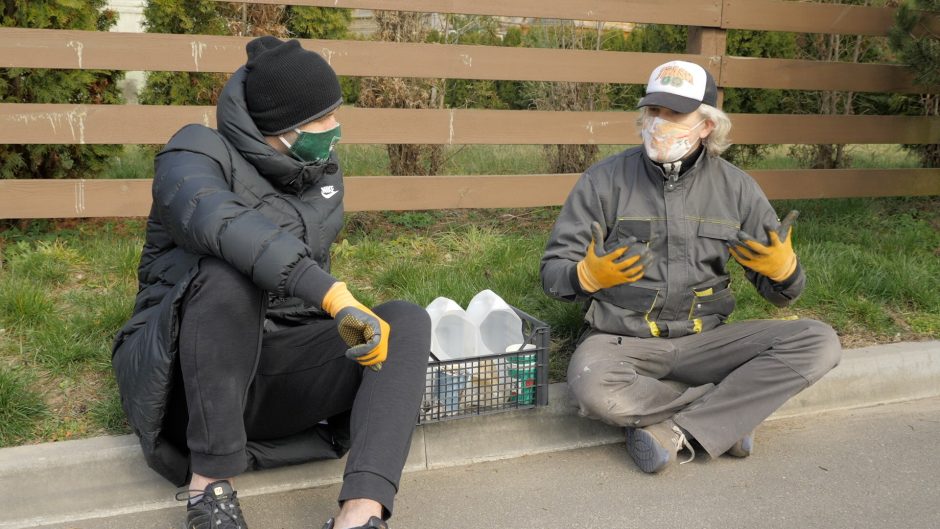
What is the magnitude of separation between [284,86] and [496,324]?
144 centimetres

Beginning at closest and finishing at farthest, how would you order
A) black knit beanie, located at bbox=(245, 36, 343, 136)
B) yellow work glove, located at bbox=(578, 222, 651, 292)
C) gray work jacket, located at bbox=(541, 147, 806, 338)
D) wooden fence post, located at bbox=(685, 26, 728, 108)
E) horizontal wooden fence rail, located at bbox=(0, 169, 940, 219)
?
1. black knit beanie, located at bbox=(245, 36, 343, 136)
2. yellow work glove, located at bbox=(578, 222, 651, 292)
3. gray work jacket, located at bbox=(541, 147, 806, 338)
4. horizontal wooden fence rail, located at bbox=(0, 169, 940, 219)
5. wooden fence post, located at bbox=(685, 26, 728, 108)

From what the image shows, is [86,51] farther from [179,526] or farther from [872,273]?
[872,273]

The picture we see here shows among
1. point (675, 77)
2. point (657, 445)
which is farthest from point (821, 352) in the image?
point (675, 77)

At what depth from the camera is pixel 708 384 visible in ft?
11.5

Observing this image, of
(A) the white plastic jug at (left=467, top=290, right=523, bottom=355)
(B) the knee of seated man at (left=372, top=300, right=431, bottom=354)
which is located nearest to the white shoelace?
(A) the white plastic jug at (left=467, top=290, right=523, bottom=355)

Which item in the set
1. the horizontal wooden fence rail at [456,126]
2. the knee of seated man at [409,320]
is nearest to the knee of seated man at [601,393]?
the knee of seated man at [409,320]

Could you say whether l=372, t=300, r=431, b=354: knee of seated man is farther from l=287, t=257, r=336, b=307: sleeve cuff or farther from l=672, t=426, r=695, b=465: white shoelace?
l=672, t=426, r=695, b=465: white shoelace

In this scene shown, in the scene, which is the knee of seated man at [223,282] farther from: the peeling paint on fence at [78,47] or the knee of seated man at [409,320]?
the peeling paint on fence at [78,47]

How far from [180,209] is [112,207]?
2.21m

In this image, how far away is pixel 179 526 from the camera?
2.89 metres

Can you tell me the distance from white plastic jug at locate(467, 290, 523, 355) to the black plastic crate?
21cm

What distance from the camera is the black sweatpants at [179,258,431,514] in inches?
98.9

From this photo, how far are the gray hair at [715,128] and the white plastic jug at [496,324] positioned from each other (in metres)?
0.91

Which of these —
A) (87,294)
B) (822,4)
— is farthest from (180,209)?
(822,4)
